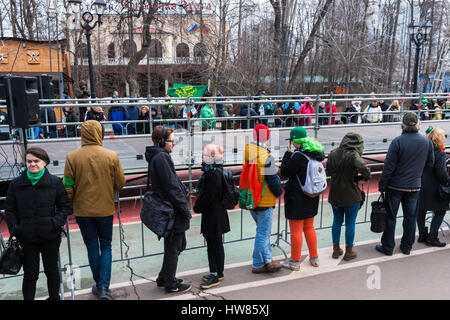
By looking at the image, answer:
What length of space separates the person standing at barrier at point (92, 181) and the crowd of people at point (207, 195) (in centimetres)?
1

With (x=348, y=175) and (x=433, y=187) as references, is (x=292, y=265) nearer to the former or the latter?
(x=348, y=175)

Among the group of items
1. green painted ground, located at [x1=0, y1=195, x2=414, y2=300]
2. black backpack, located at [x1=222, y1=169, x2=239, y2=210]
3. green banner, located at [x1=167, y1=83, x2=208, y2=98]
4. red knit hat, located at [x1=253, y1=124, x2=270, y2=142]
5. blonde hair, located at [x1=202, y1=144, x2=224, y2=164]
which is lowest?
green painted ground, located at [x1=0, y1=195, x2=414, y2=300]

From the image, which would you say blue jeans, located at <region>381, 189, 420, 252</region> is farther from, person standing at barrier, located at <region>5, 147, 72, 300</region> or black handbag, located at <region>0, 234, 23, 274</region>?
black handbag, located at <region>0, 234, 23, 274</region>

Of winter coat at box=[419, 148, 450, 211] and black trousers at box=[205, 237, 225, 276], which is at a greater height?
winter coat at box=[419, 148, 450, 211]

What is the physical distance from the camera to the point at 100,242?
4.45 m

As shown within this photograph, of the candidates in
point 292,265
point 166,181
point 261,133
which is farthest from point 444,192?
point 166,181

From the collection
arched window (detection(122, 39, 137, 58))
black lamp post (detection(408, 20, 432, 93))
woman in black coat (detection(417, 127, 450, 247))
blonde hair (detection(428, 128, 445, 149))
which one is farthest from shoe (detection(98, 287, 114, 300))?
arched window (detection(122, 39, 137, 58))

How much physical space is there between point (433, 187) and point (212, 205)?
3.55m

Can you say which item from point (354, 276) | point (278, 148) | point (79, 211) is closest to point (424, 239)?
point (354, 276)

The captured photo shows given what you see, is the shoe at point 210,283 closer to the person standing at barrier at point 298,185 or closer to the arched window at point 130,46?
the person standing at barrier at point 298,185

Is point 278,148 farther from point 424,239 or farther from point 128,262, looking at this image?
point 128,262

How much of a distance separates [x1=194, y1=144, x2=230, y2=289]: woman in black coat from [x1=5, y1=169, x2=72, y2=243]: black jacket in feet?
5.13

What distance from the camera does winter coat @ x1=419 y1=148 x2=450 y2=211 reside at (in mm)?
5844

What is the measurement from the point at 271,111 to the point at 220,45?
19.6 feet
